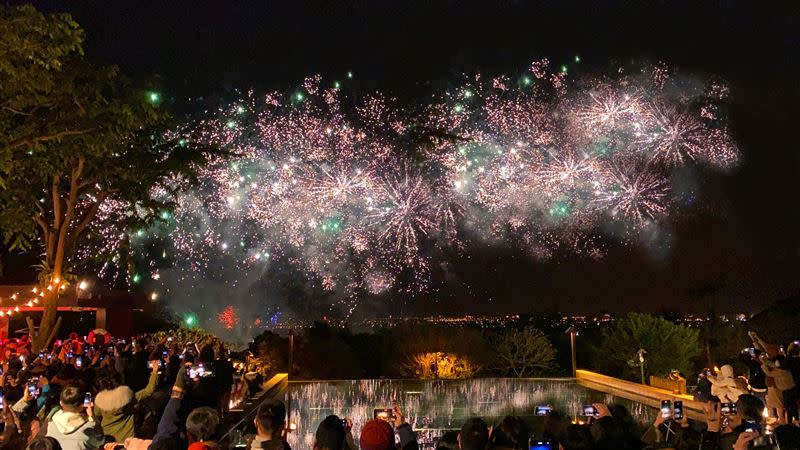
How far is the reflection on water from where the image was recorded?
19.7m

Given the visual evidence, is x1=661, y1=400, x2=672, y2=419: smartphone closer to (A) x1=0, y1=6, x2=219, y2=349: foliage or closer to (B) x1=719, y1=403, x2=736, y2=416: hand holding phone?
(B) x1=719, y1=403, x2=736, y2=416: hand holding phone

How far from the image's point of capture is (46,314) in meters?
16.5

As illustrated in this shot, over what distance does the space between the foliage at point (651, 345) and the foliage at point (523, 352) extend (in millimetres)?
3024

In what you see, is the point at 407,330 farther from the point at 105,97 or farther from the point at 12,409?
the point at 12,409

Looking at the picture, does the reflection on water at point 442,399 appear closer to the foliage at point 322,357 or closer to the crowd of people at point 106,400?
the foliage at point 322,357

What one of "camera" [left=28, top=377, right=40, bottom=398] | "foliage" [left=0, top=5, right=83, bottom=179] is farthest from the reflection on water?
"camera" [left=28, top=377, right=40, bottom=398]

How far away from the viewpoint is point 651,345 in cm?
2645

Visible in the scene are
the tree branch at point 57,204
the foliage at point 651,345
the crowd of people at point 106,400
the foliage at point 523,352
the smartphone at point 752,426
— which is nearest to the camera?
the crowd of people at point 106,400

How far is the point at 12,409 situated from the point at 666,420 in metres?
6.27

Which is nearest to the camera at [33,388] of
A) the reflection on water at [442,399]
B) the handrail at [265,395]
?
the handrail at [265,395]

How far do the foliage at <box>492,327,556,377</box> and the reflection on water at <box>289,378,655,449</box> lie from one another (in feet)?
18.5

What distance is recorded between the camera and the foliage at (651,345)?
2609 centimetres

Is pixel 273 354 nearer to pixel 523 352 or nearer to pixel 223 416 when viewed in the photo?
pixel 523 352

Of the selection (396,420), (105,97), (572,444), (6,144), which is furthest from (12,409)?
(105,97)
